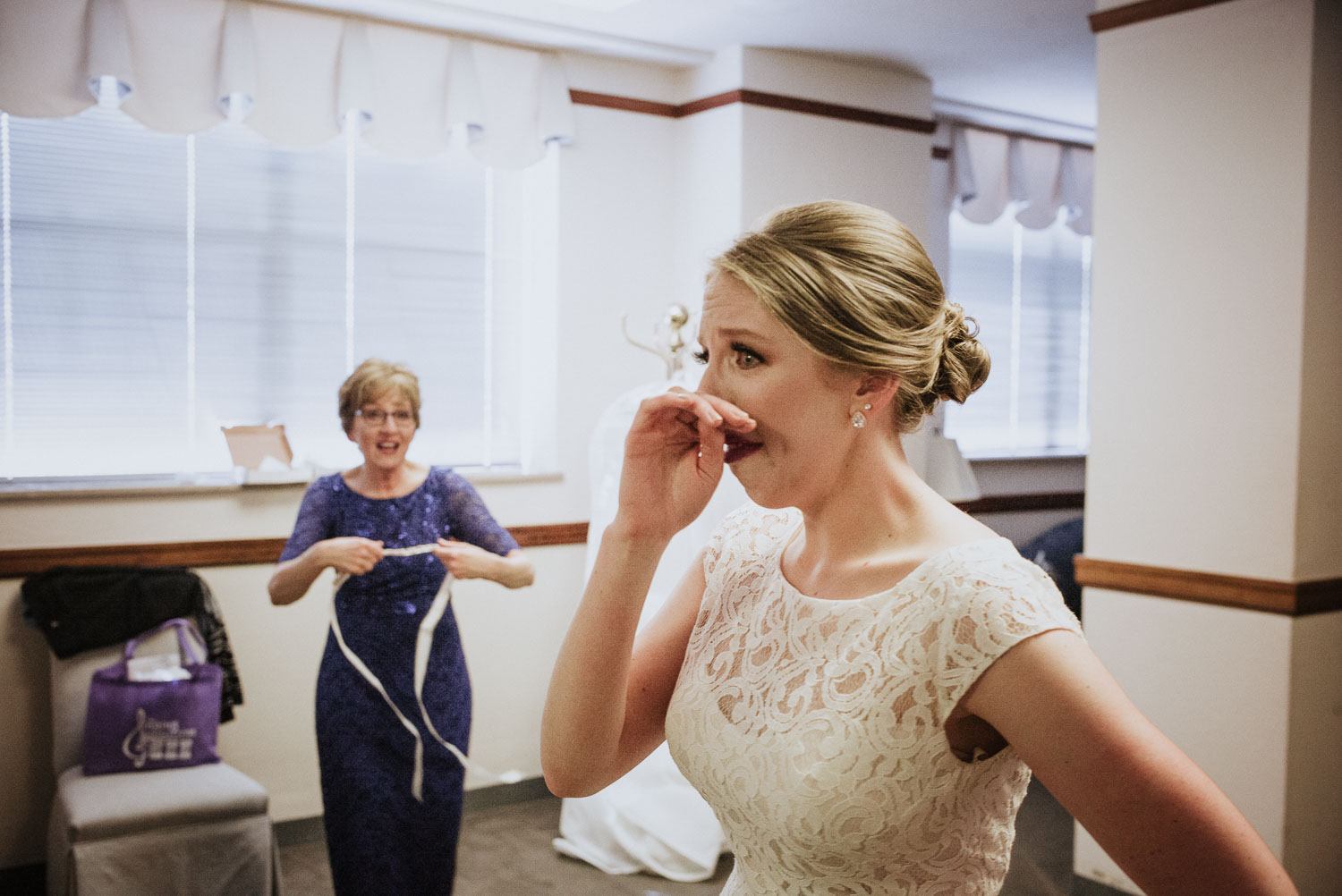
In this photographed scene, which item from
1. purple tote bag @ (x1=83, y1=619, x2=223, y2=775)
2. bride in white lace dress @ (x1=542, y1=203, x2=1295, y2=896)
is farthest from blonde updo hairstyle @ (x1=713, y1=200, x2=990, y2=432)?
purple tote bag @ (x1=83, y1=619, x2=223, y2=775)

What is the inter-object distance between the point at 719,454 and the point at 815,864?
41 centimetres

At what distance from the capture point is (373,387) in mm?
3072

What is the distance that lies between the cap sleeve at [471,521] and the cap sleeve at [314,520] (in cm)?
31

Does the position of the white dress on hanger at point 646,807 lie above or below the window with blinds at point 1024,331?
below

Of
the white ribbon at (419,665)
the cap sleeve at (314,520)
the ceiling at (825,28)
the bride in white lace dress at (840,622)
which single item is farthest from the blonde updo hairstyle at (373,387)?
the bride in white lace dress at (840,622)

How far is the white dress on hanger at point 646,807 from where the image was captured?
12.3 feet

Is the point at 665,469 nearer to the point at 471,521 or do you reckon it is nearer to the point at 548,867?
the point at 471,521

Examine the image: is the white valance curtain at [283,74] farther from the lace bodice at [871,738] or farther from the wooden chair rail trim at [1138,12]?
the lace bodice at [871,738]

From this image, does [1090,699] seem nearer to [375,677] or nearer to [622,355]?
[375,677]

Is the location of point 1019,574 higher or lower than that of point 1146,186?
lower

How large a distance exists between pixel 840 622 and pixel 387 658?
2044 mm

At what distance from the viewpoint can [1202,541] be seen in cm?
316

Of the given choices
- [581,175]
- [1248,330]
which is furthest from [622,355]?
[1248,330]

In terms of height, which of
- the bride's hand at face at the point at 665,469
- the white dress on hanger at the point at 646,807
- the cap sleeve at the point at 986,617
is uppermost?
the bride's hand at face at the point at 665,469
